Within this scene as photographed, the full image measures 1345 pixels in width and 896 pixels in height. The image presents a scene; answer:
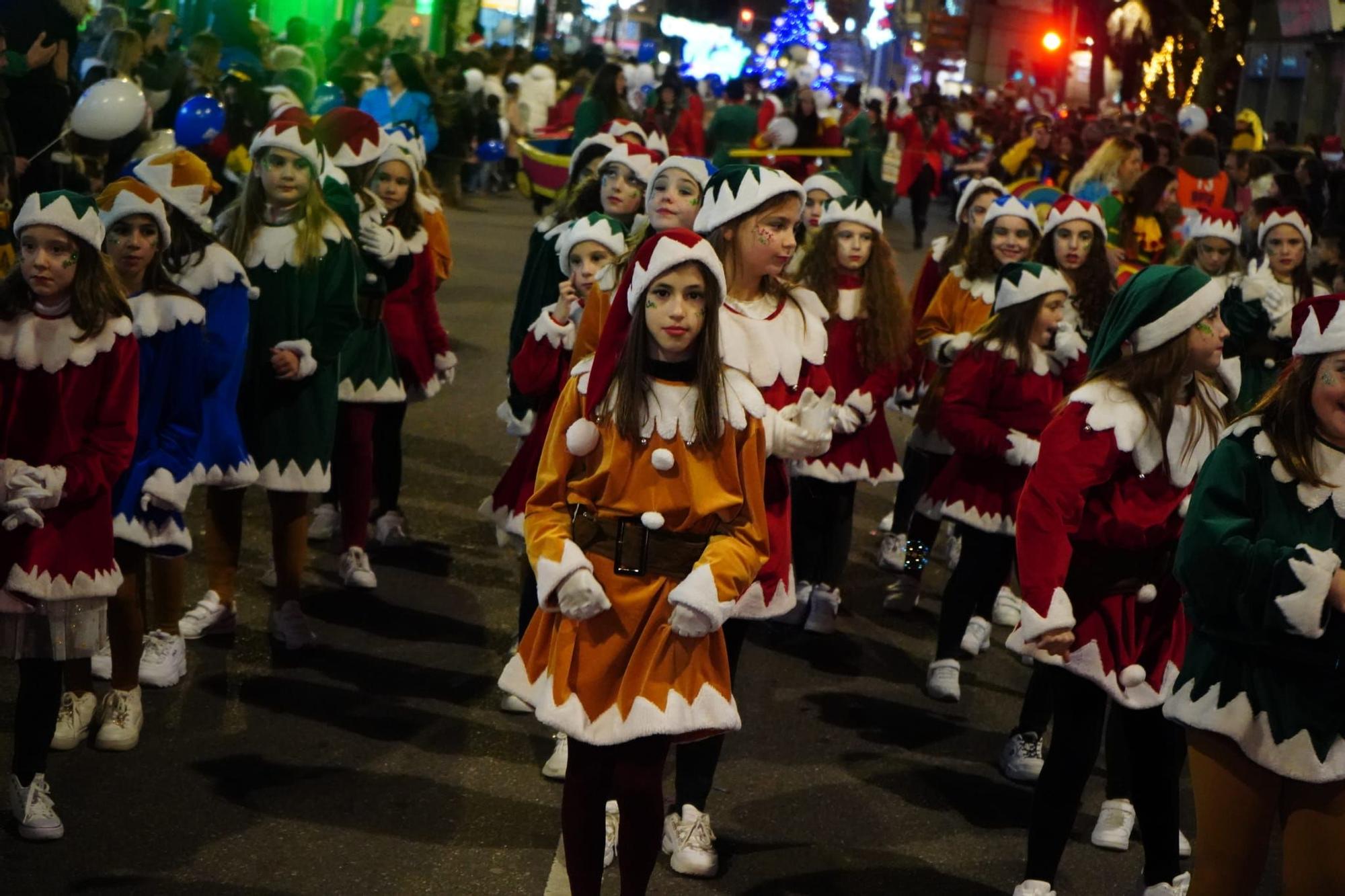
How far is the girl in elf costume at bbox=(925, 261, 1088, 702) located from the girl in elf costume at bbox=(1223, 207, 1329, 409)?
124 centimetres

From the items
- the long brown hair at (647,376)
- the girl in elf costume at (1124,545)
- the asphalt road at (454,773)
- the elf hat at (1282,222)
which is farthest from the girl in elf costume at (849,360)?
the long brown hair at (647,376)

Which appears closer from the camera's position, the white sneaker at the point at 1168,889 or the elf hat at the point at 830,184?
the white sneaker at the point at 1168,889

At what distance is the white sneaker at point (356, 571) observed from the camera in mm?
7582

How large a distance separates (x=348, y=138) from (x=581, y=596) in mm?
4146

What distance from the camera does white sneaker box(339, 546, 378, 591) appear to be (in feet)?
24.9

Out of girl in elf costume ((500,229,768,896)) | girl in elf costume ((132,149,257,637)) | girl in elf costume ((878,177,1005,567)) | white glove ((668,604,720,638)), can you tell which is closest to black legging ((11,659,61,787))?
girl in elf costume ((132,149,257,637))

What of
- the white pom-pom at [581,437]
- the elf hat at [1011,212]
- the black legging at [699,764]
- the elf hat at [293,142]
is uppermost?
the elf hat at [293,142]

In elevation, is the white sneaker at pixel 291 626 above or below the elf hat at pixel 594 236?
below

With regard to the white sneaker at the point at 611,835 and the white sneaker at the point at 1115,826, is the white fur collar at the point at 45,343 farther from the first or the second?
the white sneaker at the point at 1115,826

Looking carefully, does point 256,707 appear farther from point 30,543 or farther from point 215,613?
point 30,543

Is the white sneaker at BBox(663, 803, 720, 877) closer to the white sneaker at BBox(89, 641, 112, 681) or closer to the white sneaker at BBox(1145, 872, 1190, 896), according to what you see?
the white sneaker at BBox(1145, 872, 1190, 896)

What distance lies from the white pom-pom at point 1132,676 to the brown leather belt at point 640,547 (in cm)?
133

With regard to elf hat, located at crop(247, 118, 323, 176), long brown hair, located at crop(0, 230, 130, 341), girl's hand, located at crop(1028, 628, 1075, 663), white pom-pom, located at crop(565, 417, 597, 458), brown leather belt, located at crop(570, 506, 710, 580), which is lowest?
girl's hand, located at crop(1028, 628, 1075, 663)

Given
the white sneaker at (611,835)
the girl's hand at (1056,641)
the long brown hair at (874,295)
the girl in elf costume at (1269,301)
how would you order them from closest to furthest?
the girl's hand at (1056,641) < the white sneaker at (611,835) < the long brown hair at (874,295) < the girl in elf costume at (1269,301)
